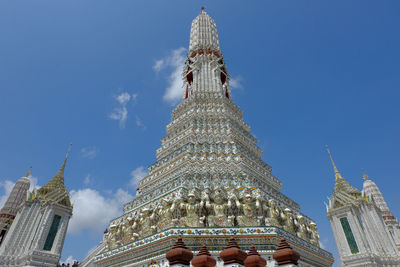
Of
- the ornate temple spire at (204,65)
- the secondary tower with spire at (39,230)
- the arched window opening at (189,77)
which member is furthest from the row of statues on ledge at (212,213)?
the arched window opening at (189,77)

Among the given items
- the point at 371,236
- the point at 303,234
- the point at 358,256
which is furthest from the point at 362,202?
the point at 303,234

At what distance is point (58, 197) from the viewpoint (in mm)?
24047

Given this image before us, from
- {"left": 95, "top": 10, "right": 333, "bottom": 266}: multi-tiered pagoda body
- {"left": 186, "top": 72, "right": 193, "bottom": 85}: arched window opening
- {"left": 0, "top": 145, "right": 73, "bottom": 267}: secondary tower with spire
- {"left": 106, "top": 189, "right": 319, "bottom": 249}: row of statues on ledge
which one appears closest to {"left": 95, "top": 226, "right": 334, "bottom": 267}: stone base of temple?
{"left": 95, "top": 10, "right": 333, "bottom": 266}: multi-tiered pagoda body

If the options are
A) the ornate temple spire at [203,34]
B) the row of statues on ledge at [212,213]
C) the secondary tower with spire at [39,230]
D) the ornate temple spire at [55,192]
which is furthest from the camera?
the ornate temple spire at [203,34]

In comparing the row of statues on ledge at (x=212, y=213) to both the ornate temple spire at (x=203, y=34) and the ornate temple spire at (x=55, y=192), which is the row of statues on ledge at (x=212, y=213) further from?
the ornate temple spire at (x=203, y=34)

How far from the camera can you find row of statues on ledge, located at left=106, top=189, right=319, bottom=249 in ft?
41.8

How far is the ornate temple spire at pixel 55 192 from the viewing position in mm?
23688

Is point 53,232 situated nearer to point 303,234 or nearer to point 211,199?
point 211,199

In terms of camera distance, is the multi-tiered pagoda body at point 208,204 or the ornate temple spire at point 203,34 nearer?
the multi-tiered pagoda body at point 208,204

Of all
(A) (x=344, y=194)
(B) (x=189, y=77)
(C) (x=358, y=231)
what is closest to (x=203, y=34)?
(B) (x=189, y=77)

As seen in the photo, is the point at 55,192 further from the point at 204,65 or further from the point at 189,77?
the point at 204,65

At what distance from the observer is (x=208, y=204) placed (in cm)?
1328

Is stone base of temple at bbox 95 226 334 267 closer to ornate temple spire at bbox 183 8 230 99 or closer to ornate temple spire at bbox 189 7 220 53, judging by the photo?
ornate temple spire at bbox 183 8 230 99

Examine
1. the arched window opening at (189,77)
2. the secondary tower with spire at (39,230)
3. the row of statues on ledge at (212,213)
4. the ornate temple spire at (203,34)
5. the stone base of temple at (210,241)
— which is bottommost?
the stone base of temple at (210,241)
